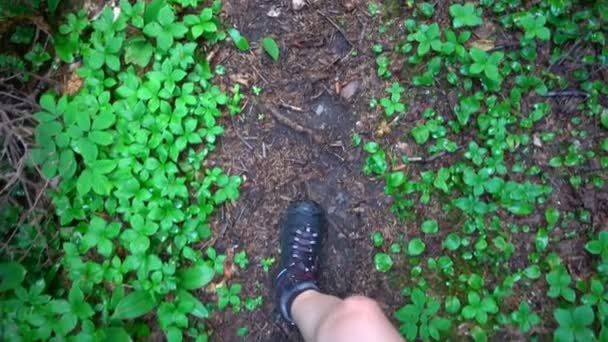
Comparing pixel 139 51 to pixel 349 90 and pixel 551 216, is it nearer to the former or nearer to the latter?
pixel 349 90

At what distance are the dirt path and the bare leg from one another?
312 millimetres

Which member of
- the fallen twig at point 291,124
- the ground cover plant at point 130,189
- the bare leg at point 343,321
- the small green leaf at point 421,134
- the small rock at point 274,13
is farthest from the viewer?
the small rock at point 274,13

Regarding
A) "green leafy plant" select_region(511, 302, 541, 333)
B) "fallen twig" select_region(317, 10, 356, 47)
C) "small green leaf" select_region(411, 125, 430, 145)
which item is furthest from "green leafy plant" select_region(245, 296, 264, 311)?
"fallen twig" select_region(317, 10, 356, 47)

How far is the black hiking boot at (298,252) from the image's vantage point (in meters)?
2.87

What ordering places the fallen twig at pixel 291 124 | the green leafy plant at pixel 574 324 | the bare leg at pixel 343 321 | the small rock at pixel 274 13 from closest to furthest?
1. the bare leg at pixel 343 321
2. the green leafy plant at pixel 574 324
3. the fallen twig at pixel 291 124
4. the small rock at pixel 274 13

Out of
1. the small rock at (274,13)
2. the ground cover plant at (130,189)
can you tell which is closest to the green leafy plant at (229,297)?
the ground cover plant at (130,189)

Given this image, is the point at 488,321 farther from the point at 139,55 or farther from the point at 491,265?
the point at 139,55

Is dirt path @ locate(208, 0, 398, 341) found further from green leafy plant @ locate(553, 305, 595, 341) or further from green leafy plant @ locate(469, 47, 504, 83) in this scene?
green leafy plant @ locate(553, 305, 595, 341)

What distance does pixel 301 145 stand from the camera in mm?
3141

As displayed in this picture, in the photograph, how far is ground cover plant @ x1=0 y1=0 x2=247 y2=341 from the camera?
2.86 m

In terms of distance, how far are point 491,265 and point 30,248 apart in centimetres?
248

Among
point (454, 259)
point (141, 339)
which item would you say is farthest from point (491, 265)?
point (141, 339)

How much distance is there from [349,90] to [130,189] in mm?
1337

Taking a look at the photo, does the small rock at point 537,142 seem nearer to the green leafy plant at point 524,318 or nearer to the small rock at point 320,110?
the green leafy plant at point 524,318
